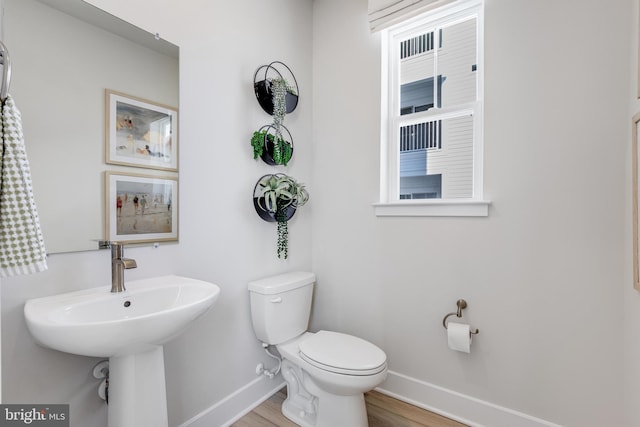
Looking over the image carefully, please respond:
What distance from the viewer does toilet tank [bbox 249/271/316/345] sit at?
179cm

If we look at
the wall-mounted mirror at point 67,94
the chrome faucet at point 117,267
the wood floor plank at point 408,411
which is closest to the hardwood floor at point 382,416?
the wood floor plank at point 408,411

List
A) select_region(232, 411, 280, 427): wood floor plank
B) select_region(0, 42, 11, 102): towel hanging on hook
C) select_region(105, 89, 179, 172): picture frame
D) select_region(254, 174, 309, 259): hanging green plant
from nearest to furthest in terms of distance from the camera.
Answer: select_region(0, 42, 11, 102): towel hanging on hook < select_region(105, 89, 179, 172): picture frame < select_region(232, 411, 280, 427): wood floor plank < select_region(254, 174, 309, 259): hanging green plant

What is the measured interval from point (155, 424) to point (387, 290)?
1.37 metres

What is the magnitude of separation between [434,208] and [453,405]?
3.68ft

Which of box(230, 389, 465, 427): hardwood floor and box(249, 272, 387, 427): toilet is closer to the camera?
box(249, 272, 387, 427): toilet

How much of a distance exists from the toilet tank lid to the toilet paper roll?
2.82 ft

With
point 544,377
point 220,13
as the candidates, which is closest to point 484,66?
point 220,13

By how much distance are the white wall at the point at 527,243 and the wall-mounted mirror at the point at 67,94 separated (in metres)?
1.41

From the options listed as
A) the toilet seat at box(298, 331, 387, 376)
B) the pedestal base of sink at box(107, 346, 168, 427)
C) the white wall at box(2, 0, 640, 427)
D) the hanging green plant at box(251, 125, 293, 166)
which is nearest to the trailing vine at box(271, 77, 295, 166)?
the hanging green plant at box(251, 125, 293, 166)

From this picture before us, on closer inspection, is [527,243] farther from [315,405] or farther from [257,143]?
[257,143]

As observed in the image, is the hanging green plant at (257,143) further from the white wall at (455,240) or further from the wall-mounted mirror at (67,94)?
the wall-mounted mirror at (67,94)

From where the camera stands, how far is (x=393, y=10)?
188cm

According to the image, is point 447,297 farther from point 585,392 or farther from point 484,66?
point 484,66

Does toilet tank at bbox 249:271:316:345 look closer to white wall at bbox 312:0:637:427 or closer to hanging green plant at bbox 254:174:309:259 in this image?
hanging green plant at bbox 254:174:309:259
